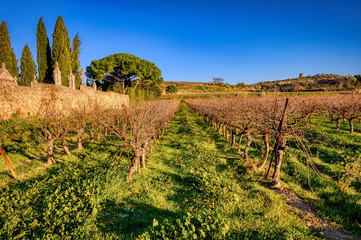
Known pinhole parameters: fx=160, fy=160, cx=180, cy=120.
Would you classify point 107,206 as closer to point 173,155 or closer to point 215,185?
point 215,185

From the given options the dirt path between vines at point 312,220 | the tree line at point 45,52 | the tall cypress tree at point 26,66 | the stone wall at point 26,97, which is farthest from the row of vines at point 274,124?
the tall cypress tree at point 26,66

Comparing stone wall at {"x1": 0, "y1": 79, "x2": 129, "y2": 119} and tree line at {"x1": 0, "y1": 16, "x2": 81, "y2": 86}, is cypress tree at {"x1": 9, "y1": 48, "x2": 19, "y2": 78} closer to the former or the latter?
tree line at {"x1": 0, "y1": 16, "x2": 81, "y2": 86}

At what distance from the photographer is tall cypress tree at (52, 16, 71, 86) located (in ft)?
80.1

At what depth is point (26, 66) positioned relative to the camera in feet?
93.0

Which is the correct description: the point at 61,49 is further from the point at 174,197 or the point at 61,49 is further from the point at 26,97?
the point at 174,197

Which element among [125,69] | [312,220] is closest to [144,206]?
[312,220]

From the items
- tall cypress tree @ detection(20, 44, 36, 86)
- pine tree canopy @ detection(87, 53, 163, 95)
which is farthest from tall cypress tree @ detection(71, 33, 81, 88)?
tall cypress tree @ detection(20, 44, 36, 86)

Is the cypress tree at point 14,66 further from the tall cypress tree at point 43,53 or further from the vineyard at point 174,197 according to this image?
the vineyard at point 174,197

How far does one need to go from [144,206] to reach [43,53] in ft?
103

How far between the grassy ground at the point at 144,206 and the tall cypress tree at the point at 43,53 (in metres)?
25.7

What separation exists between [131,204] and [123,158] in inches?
141

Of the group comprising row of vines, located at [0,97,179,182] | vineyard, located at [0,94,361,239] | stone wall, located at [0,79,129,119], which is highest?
stone wall, located at [0,79,129,119]

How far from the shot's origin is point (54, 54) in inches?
965

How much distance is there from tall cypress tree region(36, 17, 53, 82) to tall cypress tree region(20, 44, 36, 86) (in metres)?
5.41
